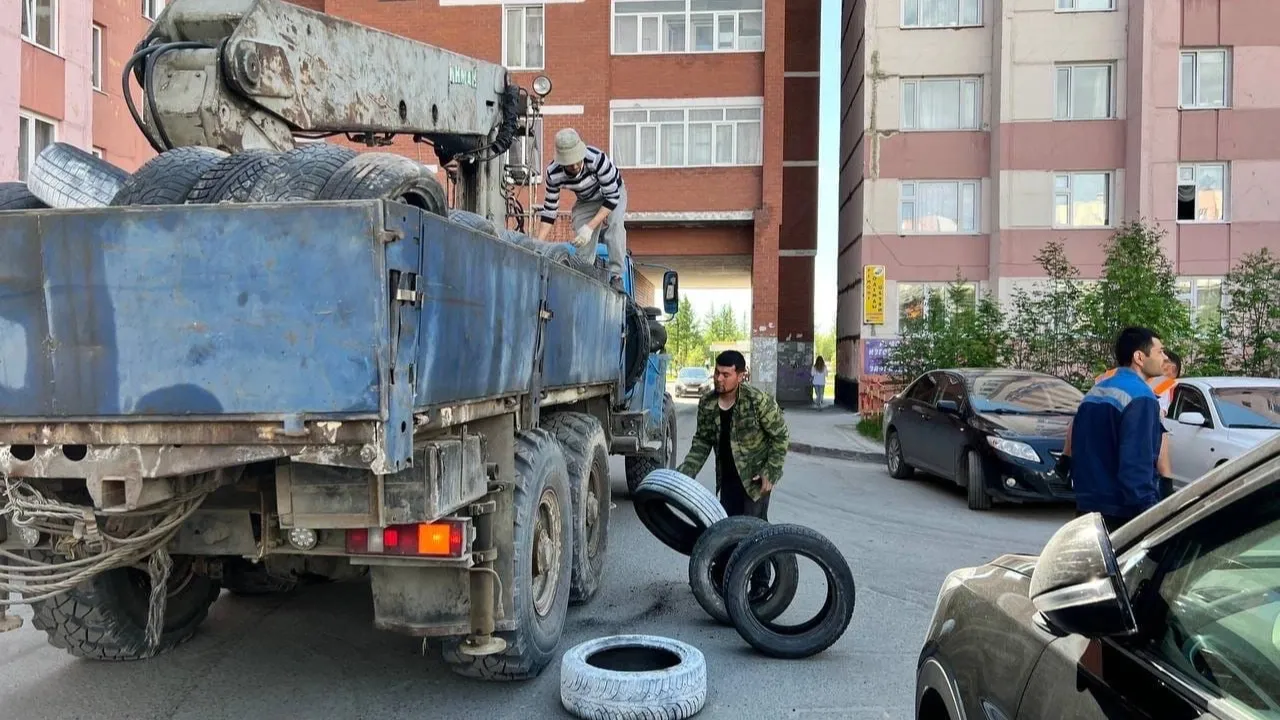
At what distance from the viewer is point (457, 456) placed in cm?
367

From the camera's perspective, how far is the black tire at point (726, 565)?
534 centimetres

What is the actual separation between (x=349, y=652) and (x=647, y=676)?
1909mm

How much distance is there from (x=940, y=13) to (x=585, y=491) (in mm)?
24726

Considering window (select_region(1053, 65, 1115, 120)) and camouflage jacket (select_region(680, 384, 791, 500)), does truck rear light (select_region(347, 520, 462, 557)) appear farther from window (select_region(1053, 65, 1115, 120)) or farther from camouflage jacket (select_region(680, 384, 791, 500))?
window (select_region(1053, 65, 1115, 120))

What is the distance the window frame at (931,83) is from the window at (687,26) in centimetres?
437

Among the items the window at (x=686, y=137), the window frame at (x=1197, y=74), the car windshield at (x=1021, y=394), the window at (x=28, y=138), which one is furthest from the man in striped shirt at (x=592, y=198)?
the window frame at (x=1197, y=74)

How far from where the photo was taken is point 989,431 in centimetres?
962

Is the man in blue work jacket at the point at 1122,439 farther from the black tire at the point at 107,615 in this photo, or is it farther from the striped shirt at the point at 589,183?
the black tire at the point at 107,615

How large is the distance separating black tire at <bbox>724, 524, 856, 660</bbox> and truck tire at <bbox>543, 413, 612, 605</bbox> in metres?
1.00

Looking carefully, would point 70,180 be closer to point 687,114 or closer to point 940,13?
point 687,114

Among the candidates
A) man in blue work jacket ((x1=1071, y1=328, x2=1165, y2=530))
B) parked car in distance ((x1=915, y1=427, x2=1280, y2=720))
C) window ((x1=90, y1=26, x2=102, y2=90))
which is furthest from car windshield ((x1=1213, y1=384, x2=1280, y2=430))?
window ((x1=90, y1=26, x2=102, y2=90))

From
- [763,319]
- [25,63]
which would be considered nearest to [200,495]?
[25,63]

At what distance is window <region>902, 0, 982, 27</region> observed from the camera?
85.1 feet

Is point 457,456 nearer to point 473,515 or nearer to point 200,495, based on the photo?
point 473,515
